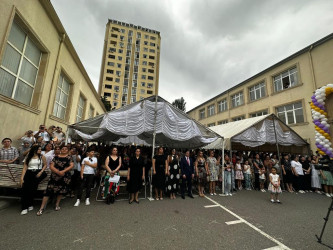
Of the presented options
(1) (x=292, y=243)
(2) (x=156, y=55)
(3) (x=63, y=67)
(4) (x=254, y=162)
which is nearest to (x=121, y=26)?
(2) (x=156, y=55)

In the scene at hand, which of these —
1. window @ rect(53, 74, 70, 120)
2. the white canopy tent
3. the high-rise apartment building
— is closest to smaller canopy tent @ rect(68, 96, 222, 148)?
the white canopy tent

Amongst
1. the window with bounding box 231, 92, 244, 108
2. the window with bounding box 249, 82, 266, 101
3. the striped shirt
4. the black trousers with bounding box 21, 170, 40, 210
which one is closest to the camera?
the black trousers with bounding box 21, 170, 40, 210

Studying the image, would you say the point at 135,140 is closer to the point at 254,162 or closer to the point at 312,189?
the point at 254,162

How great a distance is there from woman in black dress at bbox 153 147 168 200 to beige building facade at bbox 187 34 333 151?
13.0 metres

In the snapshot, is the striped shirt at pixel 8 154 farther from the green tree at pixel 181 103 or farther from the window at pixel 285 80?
the green tree at pixel 181 103

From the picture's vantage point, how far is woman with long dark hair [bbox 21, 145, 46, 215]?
379 cm

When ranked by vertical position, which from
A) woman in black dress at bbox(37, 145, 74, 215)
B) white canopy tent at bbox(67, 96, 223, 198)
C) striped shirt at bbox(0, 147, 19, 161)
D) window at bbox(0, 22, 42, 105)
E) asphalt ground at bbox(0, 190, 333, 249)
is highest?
window at bbox(0, 22, 42, 105)

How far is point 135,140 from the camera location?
43.1 feet

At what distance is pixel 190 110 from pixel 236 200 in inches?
1091

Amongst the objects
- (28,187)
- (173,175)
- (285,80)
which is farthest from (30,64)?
(285,80)

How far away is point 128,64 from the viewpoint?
Answer: 4384 cm

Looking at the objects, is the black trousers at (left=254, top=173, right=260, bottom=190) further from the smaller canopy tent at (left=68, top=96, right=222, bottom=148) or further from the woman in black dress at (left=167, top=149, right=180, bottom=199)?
the woman in black dress at (left=167, top=149, right=180, bottom=199)

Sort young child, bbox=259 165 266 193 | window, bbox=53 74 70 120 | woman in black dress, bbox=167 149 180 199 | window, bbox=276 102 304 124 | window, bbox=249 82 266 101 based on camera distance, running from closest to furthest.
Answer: woman in black dress, bbox=167 149 180 199 < young child, bbox=259 165 266 193 < window, bbox=53 74 70 120 < window, bbox=276 102 304 124 < window, bbox=249 82 266 101

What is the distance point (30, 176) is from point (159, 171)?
3.89 meters
